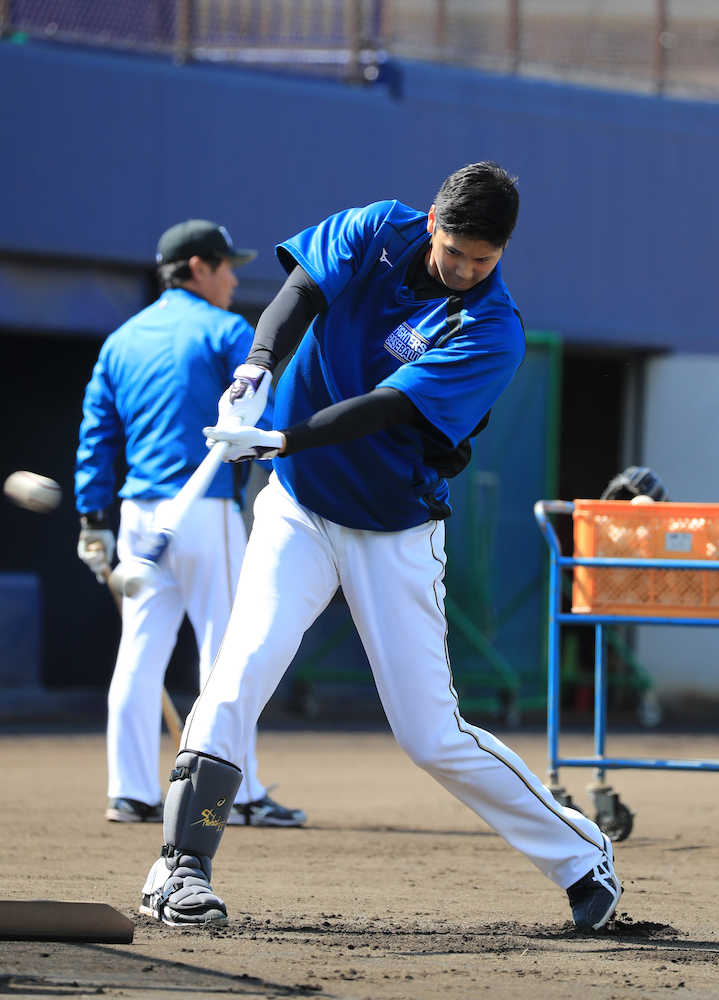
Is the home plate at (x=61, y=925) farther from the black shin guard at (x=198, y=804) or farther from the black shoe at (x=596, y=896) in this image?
the black shoe at (x=596, y=896)

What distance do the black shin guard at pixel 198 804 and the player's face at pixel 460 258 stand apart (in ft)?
4.67

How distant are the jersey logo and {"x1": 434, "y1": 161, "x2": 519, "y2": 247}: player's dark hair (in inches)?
12.9

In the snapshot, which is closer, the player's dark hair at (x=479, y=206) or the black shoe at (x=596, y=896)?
the player's dark hair at (x=479, y=206)

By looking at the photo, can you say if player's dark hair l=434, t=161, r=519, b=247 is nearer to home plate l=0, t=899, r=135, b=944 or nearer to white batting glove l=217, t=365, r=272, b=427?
white batting glove l=217, t=365, r=272, b=427

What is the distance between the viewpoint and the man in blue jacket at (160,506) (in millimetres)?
6797

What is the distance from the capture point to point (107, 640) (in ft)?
41.8

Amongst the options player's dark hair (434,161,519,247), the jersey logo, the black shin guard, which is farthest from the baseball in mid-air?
player's dark hair (434,161,519,247)

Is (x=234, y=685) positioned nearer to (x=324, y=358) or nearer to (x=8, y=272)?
(x=324, y=358)

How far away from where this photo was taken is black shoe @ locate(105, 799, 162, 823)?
6848 mm

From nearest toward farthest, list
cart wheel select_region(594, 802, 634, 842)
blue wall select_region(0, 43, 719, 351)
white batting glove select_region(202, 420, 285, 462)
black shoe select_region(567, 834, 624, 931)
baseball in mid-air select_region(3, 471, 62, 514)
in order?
white batting glove select_region(202, 420, 285, 462) → baseball in mid-air select_region(3, 471, 62, 514) → black shoe select_region(567, 834, 624, 931) → cart wheel select_region(594, 802, 634, 842) → blue wall select_region(0, 43, 719, 351)

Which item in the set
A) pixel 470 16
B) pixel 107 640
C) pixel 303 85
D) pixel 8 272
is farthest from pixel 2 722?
pixel 470 16

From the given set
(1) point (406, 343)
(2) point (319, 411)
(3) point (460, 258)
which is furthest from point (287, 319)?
(3) point (460, 258)

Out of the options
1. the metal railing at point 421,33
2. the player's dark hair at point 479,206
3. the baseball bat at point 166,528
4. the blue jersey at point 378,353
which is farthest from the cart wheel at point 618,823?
the metal railing at point 421,33

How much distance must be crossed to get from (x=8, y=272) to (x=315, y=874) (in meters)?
6.72
